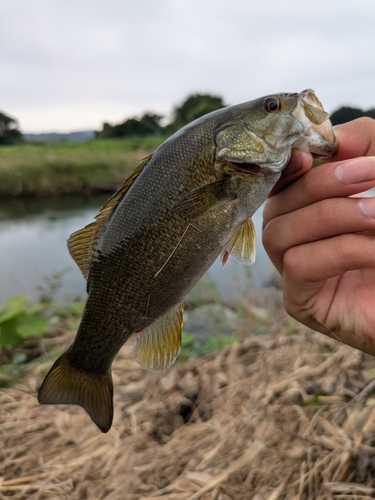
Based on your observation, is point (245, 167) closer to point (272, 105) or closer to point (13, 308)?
point (272, 105)

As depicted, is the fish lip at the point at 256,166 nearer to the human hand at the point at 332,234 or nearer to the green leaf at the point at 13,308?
the human hand at the point at 332,234

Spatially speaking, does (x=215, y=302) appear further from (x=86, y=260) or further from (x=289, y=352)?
(x=86, y=260)

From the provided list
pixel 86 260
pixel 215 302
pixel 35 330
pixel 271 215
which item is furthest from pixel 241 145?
pixel 215 302

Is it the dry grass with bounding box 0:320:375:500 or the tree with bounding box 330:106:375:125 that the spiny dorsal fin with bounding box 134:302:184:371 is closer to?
the dry grass with bounding box 0:320:375:500

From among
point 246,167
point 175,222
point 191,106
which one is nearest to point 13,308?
point 175,222

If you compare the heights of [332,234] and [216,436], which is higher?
[332,234]

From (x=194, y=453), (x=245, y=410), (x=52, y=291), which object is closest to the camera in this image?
(x=194, y=453)
